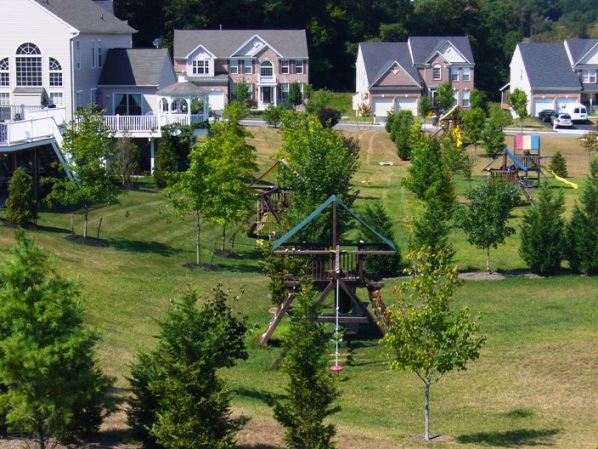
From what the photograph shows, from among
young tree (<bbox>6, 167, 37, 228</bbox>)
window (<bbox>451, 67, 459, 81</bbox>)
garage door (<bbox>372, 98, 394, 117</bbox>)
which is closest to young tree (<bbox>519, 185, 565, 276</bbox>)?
young tree (<bbox>6, 167, 37, 228</bbox>)

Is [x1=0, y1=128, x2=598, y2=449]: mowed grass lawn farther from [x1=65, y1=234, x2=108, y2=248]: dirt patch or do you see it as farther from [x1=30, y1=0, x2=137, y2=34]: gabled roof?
[x1=30, y1=0, x2=137, y2=34]: gabled roof

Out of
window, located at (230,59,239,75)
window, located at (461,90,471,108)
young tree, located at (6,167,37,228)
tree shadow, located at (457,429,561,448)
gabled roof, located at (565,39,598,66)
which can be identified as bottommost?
tree shadow, located at (457,429,561,448)

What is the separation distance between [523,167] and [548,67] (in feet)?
132

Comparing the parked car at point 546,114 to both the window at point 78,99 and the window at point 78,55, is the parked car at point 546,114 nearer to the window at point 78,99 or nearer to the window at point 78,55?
the window at point 78,99

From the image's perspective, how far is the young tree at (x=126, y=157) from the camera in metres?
48.5

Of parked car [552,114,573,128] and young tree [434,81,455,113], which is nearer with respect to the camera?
parked car [552,114,573,128]

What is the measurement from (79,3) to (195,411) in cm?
4693

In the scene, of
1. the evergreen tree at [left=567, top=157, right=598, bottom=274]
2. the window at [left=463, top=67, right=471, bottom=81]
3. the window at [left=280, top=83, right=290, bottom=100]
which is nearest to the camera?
the evergreen tree at [left=567, top=157, right=598, bottom=274]

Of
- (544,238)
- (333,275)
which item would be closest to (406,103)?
(544,238)

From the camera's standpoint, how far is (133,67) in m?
58.6

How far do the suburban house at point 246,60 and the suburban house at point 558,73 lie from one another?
18.9 metres

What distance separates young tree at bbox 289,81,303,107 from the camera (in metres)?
89.2

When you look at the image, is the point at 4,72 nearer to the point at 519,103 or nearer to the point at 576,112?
the point at 519,103

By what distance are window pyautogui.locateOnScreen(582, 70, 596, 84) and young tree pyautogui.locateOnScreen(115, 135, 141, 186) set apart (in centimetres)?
5690
